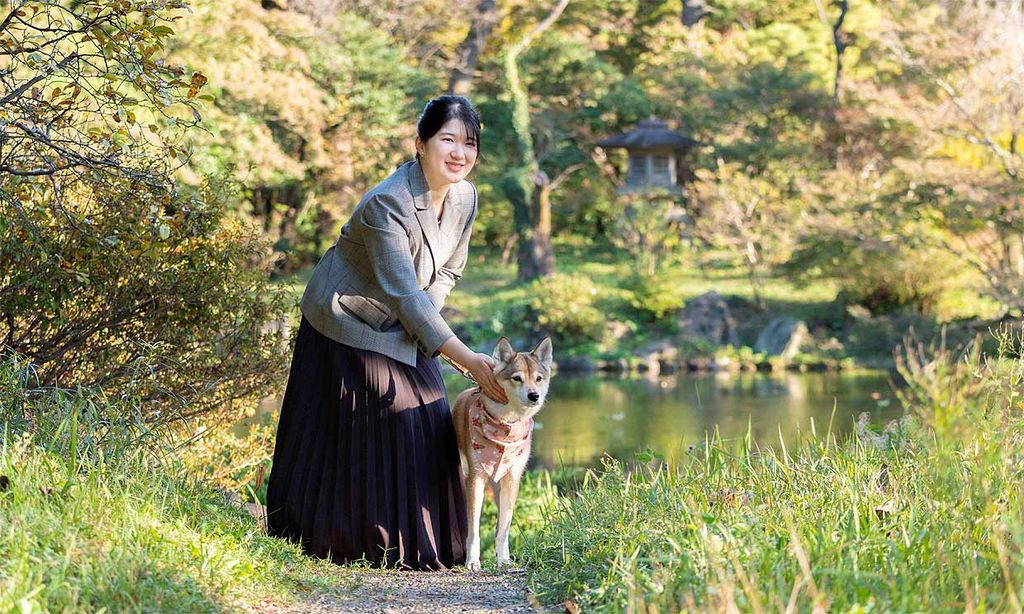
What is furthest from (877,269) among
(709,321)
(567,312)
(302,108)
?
(302,108)

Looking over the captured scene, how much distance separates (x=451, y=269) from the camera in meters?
4.59

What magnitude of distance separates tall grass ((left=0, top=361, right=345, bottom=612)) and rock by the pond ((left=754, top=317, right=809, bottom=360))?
15821mm

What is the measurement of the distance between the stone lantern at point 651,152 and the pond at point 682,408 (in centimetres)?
667

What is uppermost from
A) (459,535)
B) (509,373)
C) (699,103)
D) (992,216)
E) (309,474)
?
(699,103)

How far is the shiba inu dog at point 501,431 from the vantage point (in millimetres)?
4336

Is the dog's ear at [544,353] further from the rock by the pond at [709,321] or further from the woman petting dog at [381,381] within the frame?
the rock by the pond at [709,321]

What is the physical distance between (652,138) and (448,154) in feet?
65.7

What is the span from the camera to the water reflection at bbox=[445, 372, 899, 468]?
11.9m

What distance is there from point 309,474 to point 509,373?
0.86 meters

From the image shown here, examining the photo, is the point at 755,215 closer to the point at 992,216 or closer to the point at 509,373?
the point at 992,216

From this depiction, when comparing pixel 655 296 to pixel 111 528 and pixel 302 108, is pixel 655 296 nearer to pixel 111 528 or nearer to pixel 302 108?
pixel 302 108

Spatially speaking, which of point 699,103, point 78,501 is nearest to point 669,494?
point 78,501

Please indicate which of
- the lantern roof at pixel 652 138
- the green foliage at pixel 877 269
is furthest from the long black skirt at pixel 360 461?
the lantern roof at pixel 652 138

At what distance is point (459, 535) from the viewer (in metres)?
4.59
